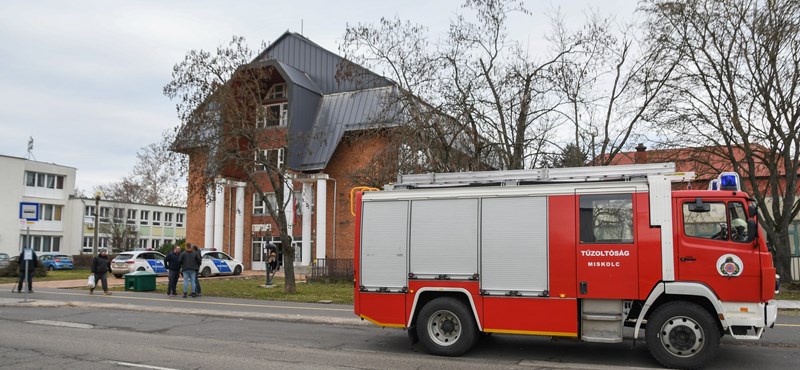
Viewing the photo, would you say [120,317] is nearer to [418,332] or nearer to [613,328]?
[418,332]

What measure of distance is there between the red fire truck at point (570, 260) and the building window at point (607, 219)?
1cm

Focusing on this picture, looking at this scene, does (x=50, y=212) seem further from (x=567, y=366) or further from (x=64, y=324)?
(x=567, y=366)

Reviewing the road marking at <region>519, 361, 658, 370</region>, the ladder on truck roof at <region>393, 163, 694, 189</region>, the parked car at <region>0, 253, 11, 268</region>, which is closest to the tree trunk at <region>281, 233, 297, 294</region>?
the ladder on truck roof at <region>393, 163, 694, 189</region>

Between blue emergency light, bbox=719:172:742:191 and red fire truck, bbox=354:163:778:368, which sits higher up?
blue emergency light, bbox=719:172:742:191

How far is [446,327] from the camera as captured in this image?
952 cm

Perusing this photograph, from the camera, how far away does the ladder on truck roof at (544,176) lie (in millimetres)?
8953

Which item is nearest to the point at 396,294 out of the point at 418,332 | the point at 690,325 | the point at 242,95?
the point at 418,332

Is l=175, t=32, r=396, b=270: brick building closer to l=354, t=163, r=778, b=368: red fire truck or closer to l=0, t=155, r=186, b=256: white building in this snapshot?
l=0, t=155, r=186, b=256: white building

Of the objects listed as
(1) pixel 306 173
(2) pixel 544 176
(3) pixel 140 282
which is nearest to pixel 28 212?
(3) pixel 140 282

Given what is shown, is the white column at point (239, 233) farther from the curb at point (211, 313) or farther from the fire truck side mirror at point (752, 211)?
the fire truck side mirror at point (752, 211)

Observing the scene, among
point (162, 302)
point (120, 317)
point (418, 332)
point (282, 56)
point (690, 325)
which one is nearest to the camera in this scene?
point (690, 325)

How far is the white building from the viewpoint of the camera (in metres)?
53.6

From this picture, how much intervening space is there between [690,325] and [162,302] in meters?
14.8

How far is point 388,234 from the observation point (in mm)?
9930
